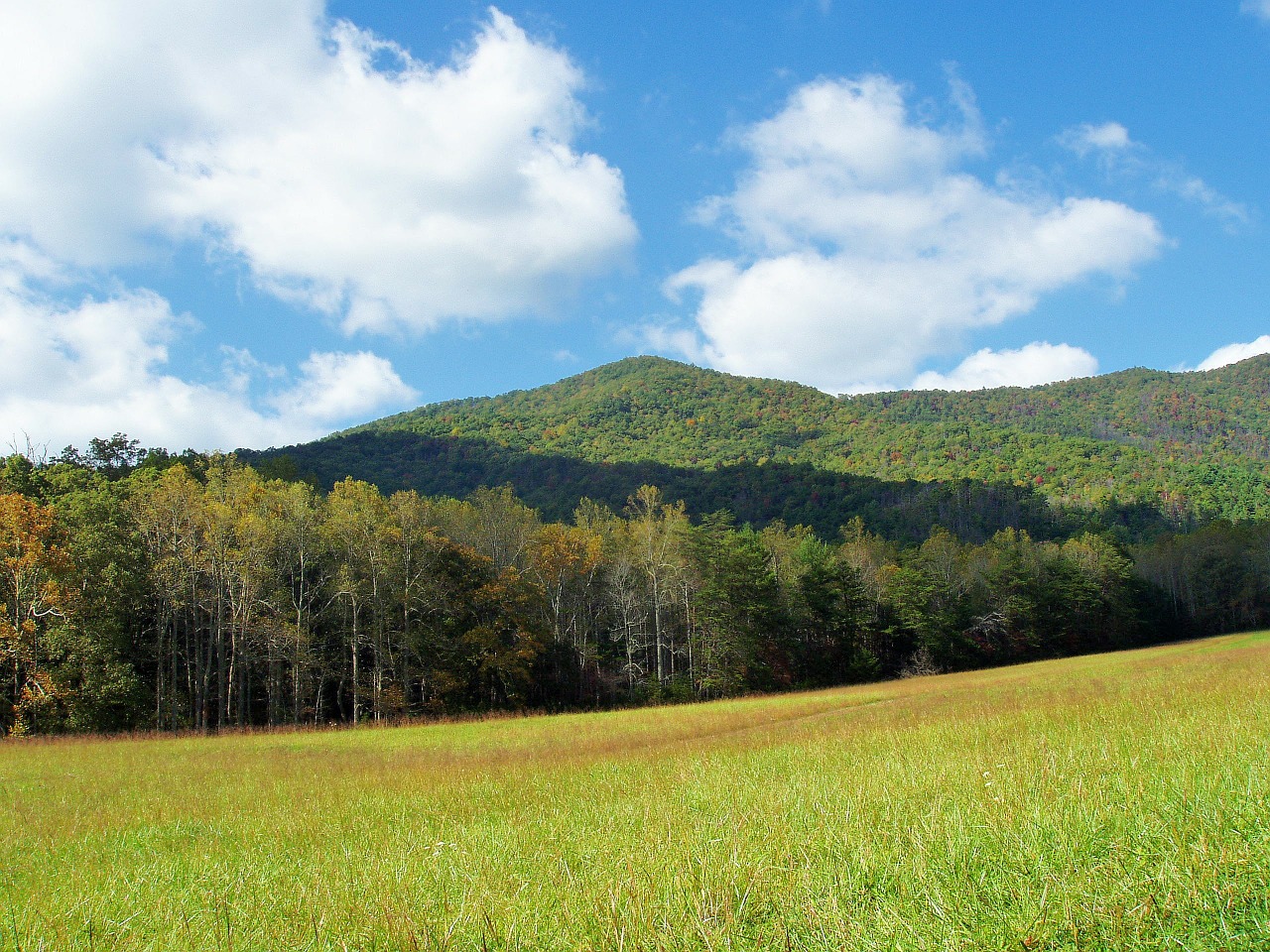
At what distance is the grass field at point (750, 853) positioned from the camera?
141 inches

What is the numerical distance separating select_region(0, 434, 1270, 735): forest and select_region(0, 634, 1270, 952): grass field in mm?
26812

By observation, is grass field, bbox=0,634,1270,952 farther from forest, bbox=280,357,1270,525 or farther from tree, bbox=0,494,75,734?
forest, bbox=280,357,1270,525

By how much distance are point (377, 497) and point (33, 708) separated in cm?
1856

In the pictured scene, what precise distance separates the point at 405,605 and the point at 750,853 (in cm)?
3977

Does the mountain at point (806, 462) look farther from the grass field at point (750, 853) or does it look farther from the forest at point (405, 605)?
the grass field at point (750, 853)

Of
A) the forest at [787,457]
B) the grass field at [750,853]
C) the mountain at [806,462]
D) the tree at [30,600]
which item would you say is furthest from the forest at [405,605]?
the forest at [787,457]

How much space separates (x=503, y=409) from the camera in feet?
595

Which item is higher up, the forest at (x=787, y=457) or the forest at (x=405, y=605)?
the forest at (x=787, y=457)

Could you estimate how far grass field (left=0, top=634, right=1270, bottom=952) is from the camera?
3.59m

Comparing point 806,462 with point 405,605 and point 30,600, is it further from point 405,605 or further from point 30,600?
point 30,600

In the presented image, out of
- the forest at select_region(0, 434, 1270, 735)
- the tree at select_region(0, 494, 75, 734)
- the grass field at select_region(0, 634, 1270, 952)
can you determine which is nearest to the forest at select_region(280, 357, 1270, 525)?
the forest at select_region(0, 434, 1270, 735)

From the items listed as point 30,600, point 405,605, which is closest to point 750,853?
point 30,600

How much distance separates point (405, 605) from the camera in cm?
4172

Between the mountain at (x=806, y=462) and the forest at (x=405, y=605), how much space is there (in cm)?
2534
